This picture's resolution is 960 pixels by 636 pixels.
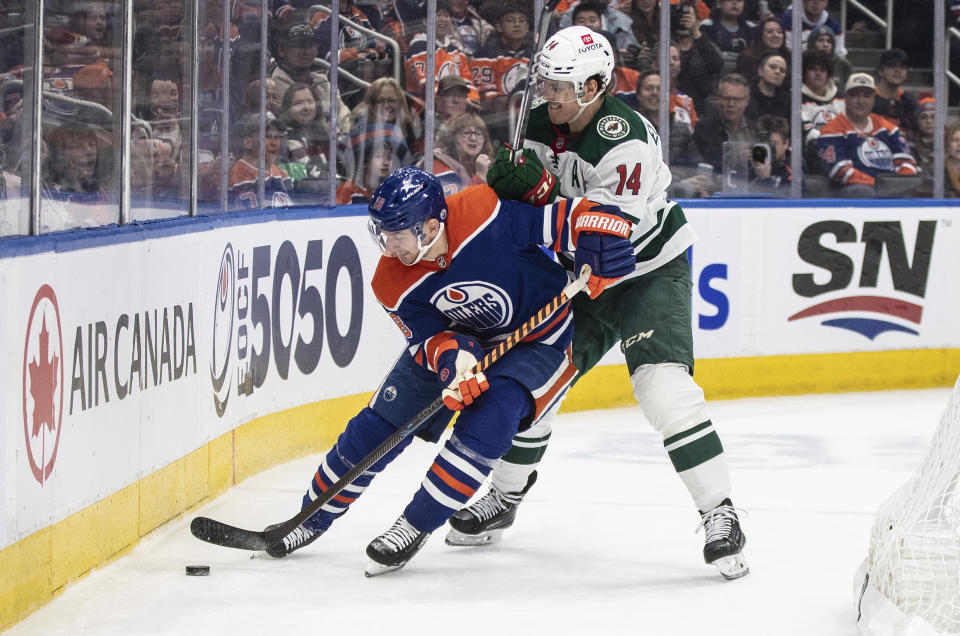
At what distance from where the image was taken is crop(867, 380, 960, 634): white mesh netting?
2.49m

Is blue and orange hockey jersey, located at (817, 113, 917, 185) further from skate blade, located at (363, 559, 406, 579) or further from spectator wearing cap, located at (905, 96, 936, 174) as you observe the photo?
skate blade, located at (363, 559, 406, 579)

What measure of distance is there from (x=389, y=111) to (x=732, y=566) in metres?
2.99

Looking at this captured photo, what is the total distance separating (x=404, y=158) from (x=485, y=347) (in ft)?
8.43

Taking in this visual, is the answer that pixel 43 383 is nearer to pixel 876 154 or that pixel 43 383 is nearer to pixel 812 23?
pixel 812 23

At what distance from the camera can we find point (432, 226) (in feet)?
9.87

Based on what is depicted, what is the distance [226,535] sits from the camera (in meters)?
3.25

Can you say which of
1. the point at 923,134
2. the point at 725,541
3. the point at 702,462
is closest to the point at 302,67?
the point at 702,462

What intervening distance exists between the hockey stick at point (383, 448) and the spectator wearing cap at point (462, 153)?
2.66 meters

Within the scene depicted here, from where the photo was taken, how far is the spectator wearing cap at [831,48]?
6391 millimetres

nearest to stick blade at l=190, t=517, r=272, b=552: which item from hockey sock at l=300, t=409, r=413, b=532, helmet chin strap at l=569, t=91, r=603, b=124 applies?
hockey sock at l=300, t=409, r=413, b=532

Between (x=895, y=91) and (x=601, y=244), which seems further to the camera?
(x=895, y=91)

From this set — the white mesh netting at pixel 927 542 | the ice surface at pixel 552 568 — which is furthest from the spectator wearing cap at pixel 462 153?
the white mesh netting at pixel 927 542

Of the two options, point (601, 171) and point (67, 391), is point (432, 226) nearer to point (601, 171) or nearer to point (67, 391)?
point (601, 171)

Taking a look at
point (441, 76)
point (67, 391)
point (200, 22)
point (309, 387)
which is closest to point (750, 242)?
point (441, 76)
